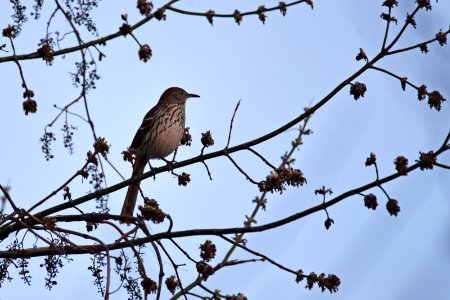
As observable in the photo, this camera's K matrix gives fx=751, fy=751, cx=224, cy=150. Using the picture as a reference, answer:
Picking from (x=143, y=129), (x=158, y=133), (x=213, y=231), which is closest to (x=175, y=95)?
(x=143, y=129)

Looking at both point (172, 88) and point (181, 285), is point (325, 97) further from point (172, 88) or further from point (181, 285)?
point (172, 88)

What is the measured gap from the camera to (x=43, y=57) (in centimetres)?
283

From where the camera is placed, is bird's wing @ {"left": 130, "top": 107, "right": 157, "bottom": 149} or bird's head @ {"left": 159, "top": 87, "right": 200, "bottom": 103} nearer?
bird's wing @ {"left": 130, "top": 107, "right": 157, "bottom": 149}

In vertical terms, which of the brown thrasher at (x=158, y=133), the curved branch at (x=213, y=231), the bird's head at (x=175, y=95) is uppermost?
the bird's head at (x=175, y=95)

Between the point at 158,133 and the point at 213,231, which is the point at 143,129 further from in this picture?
the point at 213,231

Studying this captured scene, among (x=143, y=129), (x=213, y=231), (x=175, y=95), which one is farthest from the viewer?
(x=175, y=95)

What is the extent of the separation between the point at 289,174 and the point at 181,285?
63cm

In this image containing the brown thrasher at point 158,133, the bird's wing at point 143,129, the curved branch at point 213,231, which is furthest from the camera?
the bird's wing at point 143,129

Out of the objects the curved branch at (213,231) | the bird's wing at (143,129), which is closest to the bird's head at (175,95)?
the bird's wing at (143,129)

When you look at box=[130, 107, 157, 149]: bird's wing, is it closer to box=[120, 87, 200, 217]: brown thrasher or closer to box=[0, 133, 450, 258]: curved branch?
box=[120, 87, 200, 217]: brown thrasher

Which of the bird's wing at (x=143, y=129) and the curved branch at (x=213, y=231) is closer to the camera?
the curved branch at (x=213, y=231)

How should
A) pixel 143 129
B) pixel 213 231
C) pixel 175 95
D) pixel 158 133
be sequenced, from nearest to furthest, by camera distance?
pixel 213 231, pixel 158 133, pixel 143 129, pixel 175 95

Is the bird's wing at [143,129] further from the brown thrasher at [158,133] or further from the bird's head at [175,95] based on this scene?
the bird's head at [175,95]

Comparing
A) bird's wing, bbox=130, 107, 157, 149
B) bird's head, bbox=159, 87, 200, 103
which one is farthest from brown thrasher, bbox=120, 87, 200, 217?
bird's head, bbox=159, 87, 200, 103
